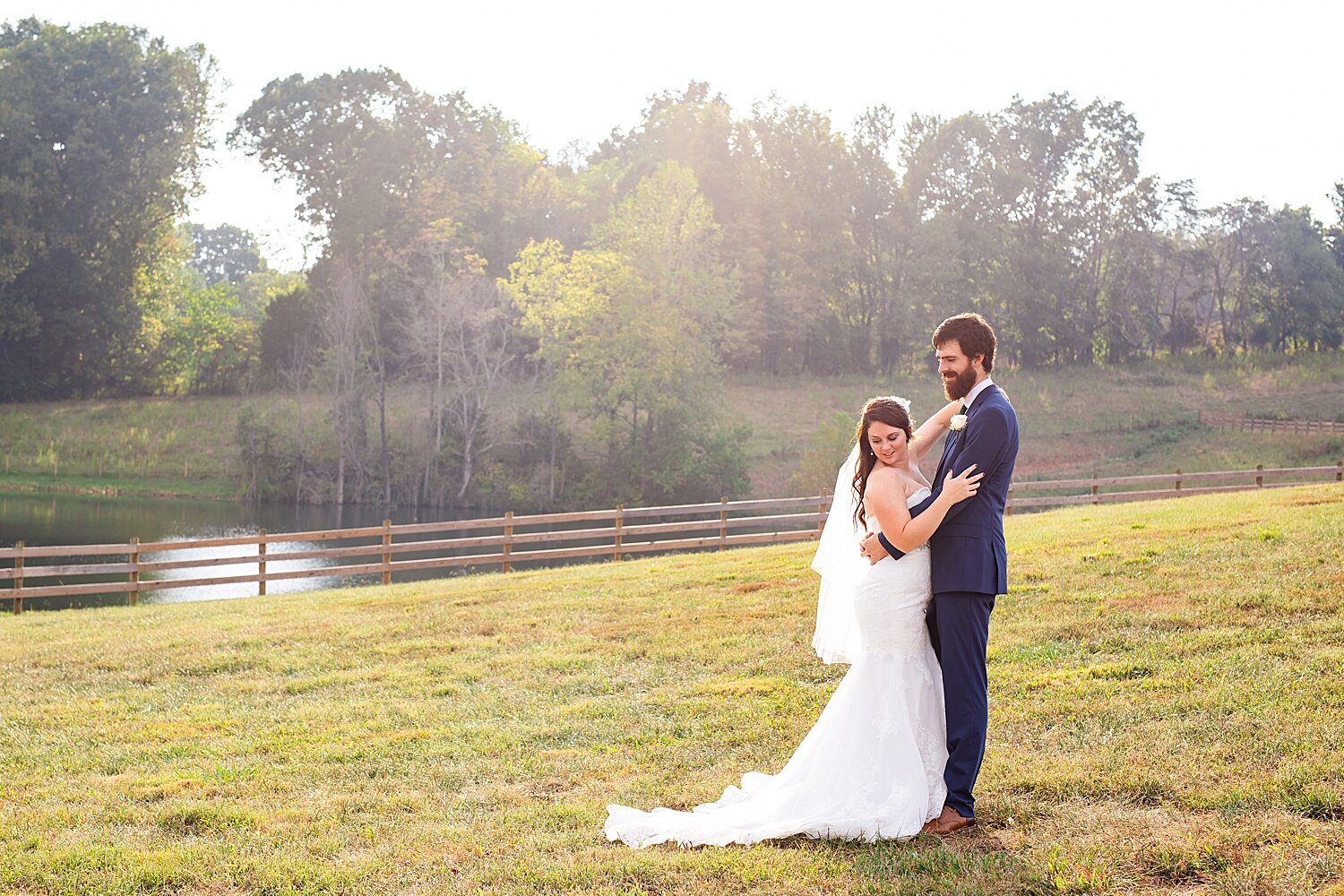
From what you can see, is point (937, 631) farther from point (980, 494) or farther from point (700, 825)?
point (700, 825)

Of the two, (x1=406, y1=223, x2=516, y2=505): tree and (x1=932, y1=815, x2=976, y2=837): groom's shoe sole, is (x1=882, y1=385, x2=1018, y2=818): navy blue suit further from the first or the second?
(x1=406, y1=223, x2=516, y2=505): tree

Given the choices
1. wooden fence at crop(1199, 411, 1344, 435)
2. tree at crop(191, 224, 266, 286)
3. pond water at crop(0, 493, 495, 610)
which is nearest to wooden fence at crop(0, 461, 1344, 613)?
pond water at crop(0, 493, 495, 610)

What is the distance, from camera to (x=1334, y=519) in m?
13.7

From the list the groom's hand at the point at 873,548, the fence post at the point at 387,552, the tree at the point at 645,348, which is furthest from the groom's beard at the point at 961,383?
the tree at the point at 645,348

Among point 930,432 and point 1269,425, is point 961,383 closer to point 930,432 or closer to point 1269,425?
point 930,432

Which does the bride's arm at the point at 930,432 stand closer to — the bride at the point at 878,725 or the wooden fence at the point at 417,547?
the bride at the point at 878,725

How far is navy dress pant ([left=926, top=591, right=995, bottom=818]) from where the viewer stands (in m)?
5.08

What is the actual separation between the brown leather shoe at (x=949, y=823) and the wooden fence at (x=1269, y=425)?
1852 inches

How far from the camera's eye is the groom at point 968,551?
5020mm

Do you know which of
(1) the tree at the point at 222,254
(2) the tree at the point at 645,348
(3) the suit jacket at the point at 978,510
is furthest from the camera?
(1) the tree at the point at 222,254

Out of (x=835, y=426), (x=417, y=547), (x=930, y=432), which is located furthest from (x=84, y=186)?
(x=930, y=432)

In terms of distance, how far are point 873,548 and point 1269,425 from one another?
1960 inches

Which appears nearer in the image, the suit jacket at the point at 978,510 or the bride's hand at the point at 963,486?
the bride's hand at the point at 963,486

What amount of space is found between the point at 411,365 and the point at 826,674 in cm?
4371
